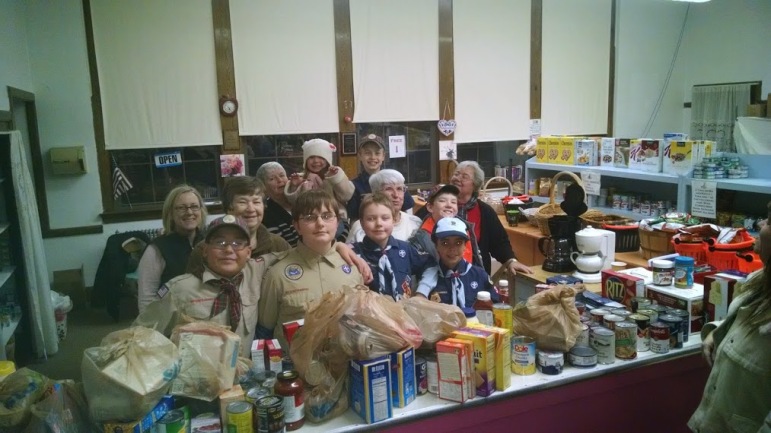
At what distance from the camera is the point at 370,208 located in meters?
2.38

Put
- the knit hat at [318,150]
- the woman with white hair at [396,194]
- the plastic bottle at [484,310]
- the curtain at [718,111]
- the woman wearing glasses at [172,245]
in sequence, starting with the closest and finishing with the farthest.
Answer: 1. the plastic bottle at [484,310]
2. the woman wearing glasses at [172,245]
3. the woman with white hair at [396,194]
4. the knit hat at [318,150]
5. the curtain at [718,111]

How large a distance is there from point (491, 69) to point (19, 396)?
575 centimetres

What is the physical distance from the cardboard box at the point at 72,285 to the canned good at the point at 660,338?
474cm

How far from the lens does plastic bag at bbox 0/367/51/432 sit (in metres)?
1.30

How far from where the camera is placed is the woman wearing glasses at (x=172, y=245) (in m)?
2.38

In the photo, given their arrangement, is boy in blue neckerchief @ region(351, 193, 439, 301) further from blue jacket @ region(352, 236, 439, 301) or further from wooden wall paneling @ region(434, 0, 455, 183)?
wooden wall paneling @ region(434, 0, 455, 183)

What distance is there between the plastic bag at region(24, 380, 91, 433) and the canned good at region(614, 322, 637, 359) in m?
1.59

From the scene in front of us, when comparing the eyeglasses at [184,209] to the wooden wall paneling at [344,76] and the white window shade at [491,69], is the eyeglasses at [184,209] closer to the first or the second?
the wooden wall paneling at [344,76]

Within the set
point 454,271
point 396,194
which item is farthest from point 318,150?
point 454,271

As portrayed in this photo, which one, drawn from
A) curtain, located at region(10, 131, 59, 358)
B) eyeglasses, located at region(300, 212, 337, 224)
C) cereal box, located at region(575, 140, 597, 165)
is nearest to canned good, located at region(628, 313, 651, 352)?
eyeglasses, located at region(300, 212, 337, 224)

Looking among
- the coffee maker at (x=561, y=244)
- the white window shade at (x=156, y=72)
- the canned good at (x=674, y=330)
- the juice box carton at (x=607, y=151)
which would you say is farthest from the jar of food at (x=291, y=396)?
the white window shade at (x=156, y=72)

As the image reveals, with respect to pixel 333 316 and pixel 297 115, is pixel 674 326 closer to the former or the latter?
pixel 333 316

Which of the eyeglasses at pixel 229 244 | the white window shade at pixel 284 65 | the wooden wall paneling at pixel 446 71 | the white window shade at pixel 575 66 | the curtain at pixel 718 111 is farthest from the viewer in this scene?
the curtain at pixel 718 111

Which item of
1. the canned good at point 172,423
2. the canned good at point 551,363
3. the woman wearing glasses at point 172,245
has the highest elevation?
the woman wearing glasses at point 172,245
